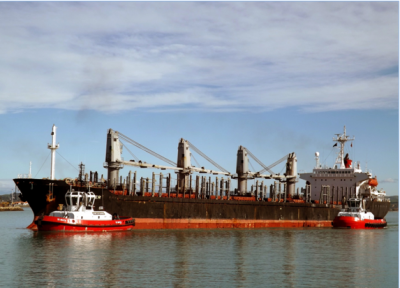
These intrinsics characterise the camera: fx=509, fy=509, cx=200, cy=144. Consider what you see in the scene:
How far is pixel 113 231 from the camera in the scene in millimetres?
42250

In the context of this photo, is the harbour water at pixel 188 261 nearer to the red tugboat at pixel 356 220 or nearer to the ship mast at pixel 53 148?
the ship mast at pixel 53 148

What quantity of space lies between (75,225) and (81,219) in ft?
2.58

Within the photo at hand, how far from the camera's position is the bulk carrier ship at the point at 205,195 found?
43.5 metres

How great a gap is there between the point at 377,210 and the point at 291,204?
64.7ft

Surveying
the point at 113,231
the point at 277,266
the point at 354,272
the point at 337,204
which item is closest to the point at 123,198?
the point at 113,231

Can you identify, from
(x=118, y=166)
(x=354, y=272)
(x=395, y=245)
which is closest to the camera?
(x=354, y=272)

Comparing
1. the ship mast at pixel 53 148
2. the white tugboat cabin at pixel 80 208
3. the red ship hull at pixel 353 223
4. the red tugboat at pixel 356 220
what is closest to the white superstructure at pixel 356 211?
the red tugboat at pixel 356 220

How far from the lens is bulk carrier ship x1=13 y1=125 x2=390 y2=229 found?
43.5 meters

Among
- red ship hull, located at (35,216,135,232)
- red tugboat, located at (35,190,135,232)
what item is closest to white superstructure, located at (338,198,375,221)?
red tugboat, located at (35,190,135,232)

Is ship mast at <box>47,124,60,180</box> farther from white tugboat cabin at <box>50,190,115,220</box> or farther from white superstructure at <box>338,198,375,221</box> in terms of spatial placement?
white superstructure at <box>338,198,375,221</box>

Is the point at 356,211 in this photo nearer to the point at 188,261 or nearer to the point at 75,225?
the point at 75,225

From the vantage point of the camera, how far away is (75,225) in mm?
40562

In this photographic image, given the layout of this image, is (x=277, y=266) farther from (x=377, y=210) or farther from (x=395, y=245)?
(x=377, y=210)

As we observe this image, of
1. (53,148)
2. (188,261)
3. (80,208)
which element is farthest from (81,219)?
(188,261)
